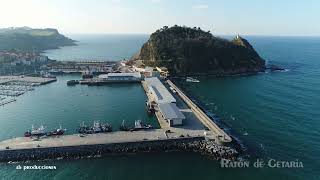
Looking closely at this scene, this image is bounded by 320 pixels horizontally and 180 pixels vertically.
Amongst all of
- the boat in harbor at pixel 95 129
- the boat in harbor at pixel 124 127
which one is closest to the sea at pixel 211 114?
the boat in harbor at pixel 95 129

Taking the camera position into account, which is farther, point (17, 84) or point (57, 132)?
point (17, 84)

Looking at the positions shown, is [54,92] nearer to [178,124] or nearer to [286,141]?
[178,124]

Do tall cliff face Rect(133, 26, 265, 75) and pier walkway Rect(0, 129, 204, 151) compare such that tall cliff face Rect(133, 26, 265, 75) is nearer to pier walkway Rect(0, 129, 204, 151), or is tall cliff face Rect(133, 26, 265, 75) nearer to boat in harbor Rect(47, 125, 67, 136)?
pier walkway Rect(0, 129, 204, 151)

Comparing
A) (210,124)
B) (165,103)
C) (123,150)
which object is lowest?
(123,150)

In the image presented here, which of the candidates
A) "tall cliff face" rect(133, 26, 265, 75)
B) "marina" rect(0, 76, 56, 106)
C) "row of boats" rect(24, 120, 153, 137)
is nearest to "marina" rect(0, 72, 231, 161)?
"row of boats" rect(24, 120, 153, 137)

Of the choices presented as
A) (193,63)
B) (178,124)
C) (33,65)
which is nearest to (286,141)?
(178,124)

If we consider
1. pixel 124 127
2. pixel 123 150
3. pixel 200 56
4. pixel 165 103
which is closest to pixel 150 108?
pixel 165 103

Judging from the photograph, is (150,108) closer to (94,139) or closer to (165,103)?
(165,103)
